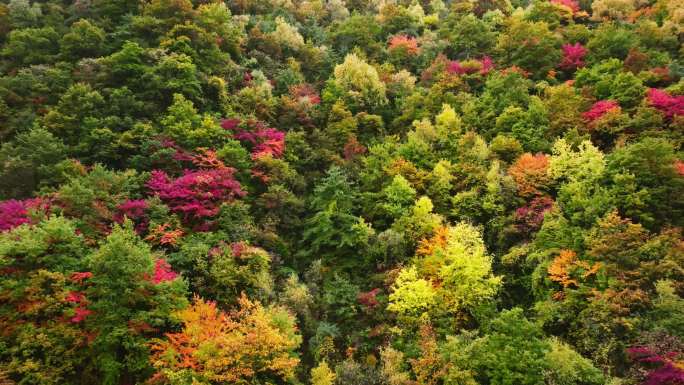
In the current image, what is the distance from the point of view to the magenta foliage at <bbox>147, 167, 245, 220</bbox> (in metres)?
31.7

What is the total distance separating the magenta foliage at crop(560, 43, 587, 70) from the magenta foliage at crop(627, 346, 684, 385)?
3390 centimetres

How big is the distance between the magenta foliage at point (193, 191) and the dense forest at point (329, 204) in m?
0.15

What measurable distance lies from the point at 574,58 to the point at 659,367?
1410 inches

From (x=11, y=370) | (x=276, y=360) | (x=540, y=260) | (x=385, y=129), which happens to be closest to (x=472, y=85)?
(x=385, y=129)

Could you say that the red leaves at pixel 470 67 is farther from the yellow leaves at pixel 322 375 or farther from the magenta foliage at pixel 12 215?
the magenta foliage at pixel 12 215

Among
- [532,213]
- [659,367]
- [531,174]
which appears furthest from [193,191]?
[659,367]

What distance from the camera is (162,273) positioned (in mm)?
25688

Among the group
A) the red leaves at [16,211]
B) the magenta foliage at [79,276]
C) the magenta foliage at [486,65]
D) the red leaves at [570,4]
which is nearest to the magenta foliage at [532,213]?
the magenta foliage at [486,65]

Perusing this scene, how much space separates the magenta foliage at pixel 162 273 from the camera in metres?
25.2

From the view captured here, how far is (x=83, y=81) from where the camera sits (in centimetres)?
3894

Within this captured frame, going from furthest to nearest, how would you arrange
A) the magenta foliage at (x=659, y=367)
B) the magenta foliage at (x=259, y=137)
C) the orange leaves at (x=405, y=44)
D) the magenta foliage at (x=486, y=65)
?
1. the orange leaves at (x=405, y=44)
2. the magenta foliage at (x=486, y=65)
3. the magenta foliage at (x=259, y=137)
4. the magenta foliage at (x=659, y=367)

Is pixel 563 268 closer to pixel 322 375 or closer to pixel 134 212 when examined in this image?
pixel 322 375

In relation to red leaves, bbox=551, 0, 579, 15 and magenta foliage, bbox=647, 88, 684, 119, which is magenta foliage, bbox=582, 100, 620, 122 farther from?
red leaves, bbox=551, 0, 579, 15

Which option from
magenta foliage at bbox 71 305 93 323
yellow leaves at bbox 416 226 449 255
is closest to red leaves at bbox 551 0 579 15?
yellow leaves at bbox 416 226 449 255
